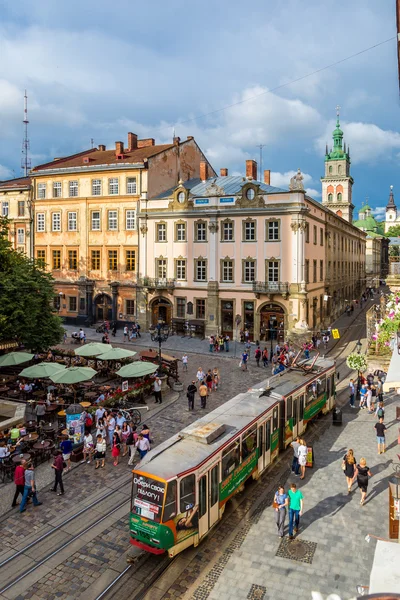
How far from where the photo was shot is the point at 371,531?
41.3 ft

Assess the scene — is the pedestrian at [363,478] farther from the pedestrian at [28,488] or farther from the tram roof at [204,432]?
the pedestrian at [28,488]

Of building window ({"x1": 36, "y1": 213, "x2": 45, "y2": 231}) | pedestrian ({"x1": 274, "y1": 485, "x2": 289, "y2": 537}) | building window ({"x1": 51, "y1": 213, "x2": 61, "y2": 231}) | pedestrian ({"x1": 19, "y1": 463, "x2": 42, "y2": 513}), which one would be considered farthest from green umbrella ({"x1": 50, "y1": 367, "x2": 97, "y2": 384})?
building window ({"x1": 36, "y1": 213, "x2": 45, "y2": 231})

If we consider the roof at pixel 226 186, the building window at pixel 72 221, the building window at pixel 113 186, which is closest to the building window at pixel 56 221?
the building window at pixel 72 221

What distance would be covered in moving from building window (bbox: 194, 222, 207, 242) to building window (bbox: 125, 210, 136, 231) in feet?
23.1

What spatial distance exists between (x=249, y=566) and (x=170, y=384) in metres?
16.7

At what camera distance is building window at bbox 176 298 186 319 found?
44.8m

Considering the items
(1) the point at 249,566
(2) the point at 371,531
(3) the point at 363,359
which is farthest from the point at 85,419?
(3) the point at 363,359

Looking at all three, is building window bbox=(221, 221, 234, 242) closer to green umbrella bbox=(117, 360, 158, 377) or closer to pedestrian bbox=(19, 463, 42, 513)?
green umbrella bbox=(117, 360, 158, 377)

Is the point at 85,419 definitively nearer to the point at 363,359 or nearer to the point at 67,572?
the point at 67,572

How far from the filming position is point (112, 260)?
48.3 metres

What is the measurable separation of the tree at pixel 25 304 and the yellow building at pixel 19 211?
75.9ft

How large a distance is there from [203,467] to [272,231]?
3135 cm

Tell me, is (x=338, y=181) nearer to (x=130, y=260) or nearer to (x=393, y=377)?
(x=130, y=260)

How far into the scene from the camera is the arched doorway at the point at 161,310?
45750 millimetres
